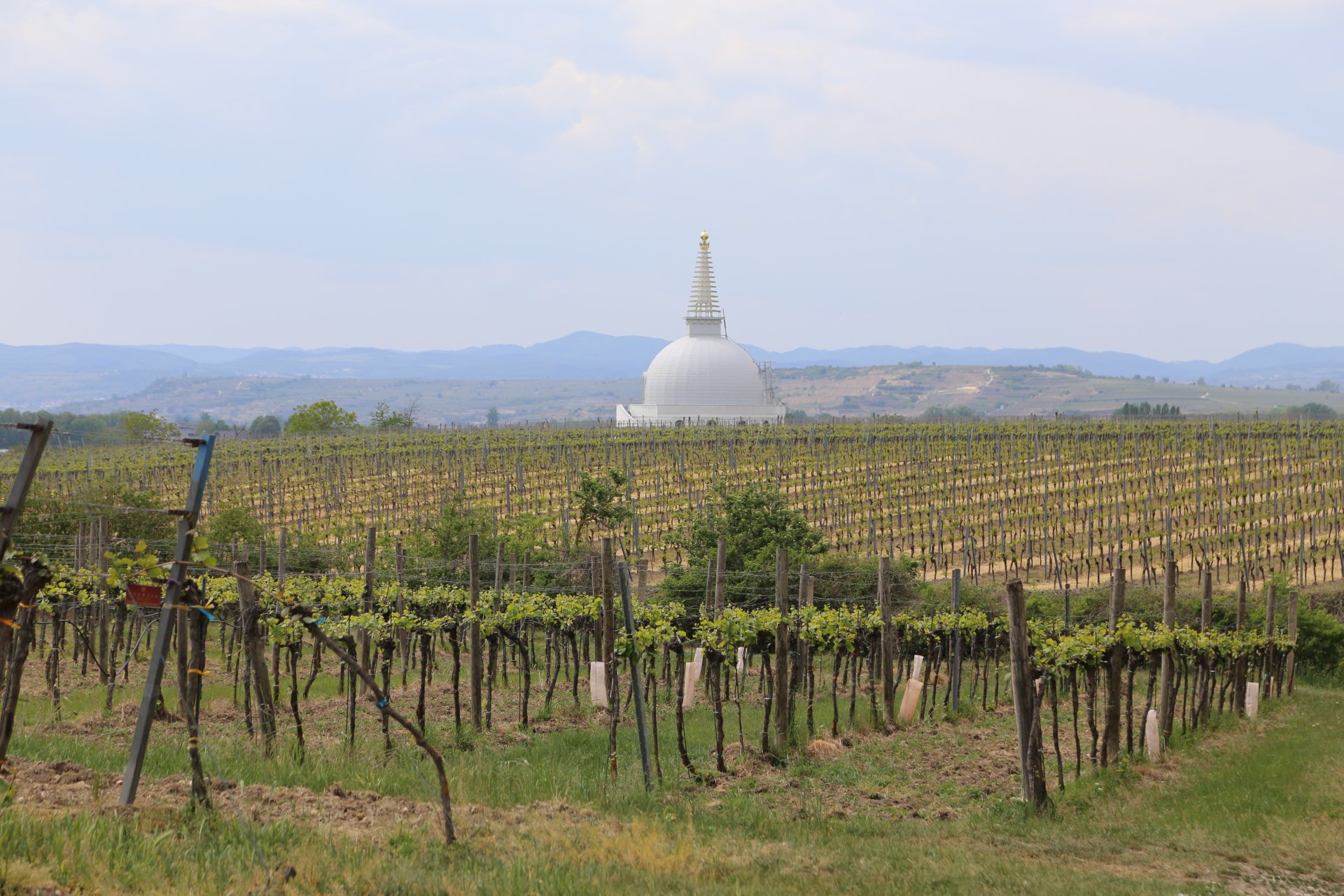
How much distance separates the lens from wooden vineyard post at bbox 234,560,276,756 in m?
10.1

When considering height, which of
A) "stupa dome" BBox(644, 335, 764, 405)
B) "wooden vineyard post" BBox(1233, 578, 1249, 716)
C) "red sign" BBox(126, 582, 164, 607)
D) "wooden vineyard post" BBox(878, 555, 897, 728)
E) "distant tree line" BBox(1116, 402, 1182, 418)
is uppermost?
"stupa dome" BBox(644, 335, 764, 405)

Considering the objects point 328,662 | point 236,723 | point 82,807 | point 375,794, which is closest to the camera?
point 82,807

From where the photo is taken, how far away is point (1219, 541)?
1373 inches

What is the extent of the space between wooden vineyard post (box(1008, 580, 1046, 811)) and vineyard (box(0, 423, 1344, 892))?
41 mm

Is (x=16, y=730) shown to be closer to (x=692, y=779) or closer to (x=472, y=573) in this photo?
(x=472, y=573)

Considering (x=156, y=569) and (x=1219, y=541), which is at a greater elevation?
(x=156, y=569)

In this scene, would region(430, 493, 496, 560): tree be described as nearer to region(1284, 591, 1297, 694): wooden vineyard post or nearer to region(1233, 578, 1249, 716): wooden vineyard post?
region(1233, 578, 1249, 716): wooden vineyard post

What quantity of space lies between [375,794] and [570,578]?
58.4 feet

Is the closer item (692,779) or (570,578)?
(692,779)

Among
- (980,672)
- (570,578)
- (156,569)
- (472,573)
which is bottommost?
(980,672)

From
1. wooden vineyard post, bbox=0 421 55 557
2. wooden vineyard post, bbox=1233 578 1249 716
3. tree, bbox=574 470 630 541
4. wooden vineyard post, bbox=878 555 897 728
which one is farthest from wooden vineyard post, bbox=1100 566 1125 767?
tree, bbox=574 470 630 541

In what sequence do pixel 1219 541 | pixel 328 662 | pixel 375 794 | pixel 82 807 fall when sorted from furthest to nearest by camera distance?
pixel 1219 541 < pixel 328 662 < pixel 375 794 < pixel 82 807

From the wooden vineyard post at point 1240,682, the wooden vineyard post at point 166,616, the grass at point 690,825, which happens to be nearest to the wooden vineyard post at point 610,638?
the grass at point 690,825

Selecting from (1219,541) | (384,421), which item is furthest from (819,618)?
(384,421)
